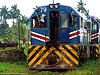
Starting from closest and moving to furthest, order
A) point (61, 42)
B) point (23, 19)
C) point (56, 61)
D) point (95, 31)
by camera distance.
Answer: point (56, 61) < point (61, 42) < point (95, 31) < point (23, 19)

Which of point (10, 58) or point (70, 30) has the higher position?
point (70, 30)

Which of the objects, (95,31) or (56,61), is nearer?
(56,61)

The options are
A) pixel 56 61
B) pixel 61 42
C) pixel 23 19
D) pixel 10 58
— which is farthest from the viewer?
pixel 23 19

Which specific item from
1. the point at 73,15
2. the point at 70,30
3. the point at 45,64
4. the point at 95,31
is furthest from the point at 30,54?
the point at 95,31

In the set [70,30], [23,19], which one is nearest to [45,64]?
[70,30]

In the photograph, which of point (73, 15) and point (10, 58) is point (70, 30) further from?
point (10, 58)

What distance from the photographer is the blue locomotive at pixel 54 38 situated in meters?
8.10

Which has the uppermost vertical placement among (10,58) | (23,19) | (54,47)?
(23,19)

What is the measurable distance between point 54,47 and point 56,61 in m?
0.63

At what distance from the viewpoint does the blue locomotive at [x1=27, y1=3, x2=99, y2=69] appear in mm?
8102

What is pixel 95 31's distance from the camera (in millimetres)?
13914

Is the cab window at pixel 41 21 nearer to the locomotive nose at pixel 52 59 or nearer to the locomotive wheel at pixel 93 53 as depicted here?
the locomotive nose at pixel 52 59

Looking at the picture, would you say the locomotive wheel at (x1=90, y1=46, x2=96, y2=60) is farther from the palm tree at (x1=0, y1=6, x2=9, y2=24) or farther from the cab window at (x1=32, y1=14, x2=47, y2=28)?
the palm tree at (x1=0, y1=6, x2=9, y2=24)

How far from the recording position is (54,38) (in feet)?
27.6
